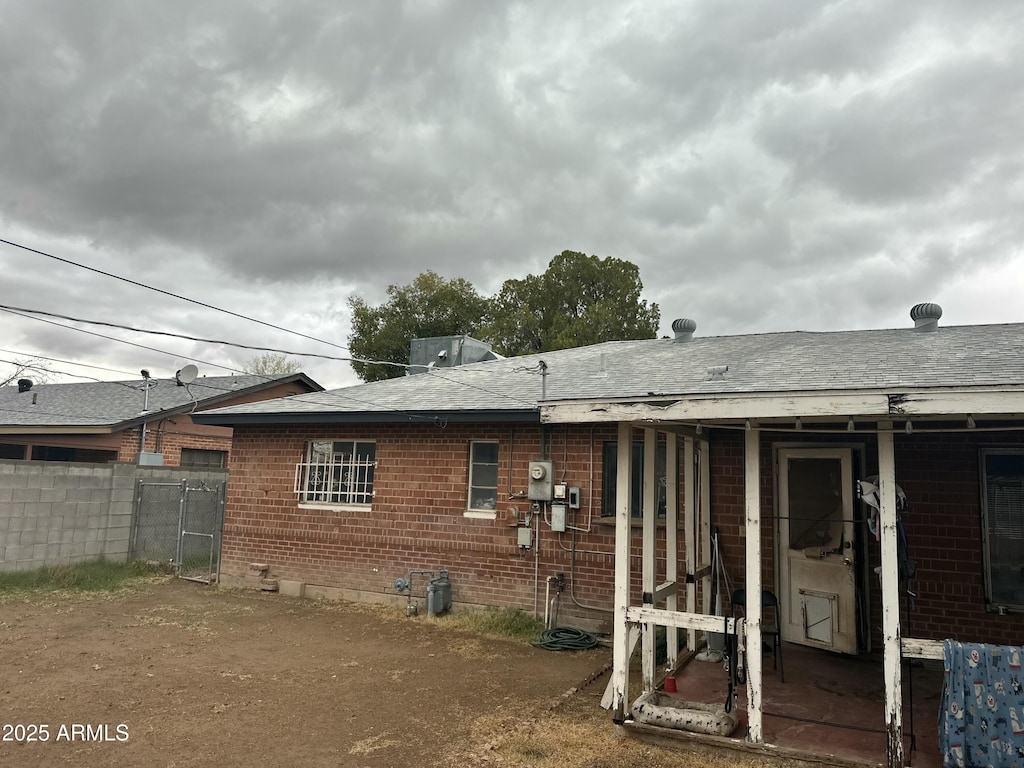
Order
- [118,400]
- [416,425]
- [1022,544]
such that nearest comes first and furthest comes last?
[1022,544], [416,425], [118,400]

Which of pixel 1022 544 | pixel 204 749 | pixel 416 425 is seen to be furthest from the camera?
pixel 416 425

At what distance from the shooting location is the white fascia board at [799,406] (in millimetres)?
3760

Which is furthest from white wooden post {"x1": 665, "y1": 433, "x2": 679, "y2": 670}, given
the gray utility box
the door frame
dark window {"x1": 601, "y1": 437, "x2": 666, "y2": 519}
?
the gray utility box

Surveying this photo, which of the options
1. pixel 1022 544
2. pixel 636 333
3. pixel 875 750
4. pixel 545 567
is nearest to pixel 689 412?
pixel 875 750

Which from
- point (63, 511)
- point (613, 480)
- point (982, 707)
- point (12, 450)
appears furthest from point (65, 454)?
point (982, 707)

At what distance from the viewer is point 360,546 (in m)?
9.94

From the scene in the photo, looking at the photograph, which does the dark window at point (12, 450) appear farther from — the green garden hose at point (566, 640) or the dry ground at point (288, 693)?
the green garden hose at point (566, 640)

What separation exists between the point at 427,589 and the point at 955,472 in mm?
6180

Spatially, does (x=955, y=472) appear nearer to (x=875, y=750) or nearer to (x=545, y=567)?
(x=875, y=750)

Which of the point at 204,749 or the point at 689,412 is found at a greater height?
the point at 689,412

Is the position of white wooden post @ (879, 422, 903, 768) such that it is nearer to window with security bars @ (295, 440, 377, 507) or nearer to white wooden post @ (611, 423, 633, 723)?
white wooden post @ (611, 423, 633, 723)

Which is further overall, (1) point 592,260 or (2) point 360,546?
(1) point 592,260

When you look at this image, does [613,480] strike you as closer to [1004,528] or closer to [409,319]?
[1004,528]

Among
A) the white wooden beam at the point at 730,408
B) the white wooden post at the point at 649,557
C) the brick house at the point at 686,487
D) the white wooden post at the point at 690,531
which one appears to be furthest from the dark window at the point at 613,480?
the white wooden beam at the point at 730,408
